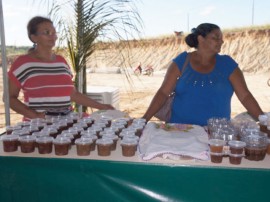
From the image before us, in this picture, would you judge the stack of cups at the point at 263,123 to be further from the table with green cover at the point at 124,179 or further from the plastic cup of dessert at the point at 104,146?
the plastic cup of dessert at the point at 104,146

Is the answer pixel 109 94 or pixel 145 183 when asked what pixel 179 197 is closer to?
pixel 145 183

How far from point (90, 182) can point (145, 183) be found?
0.26m

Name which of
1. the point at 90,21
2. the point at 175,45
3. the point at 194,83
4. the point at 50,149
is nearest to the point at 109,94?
the point at 90,21

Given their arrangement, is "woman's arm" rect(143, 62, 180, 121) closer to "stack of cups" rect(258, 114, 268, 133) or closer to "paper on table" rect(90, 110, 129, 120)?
A: "paper on table" rect(90, 110, 129, 120)

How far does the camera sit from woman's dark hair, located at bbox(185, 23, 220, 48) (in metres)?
2.30

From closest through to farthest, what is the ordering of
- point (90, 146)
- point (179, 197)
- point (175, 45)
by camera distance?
point (179, 197), point (90, 146), point (175, 45)

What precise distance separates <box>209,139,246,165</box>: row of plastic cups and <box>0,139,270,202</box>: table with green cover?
1.0 inches

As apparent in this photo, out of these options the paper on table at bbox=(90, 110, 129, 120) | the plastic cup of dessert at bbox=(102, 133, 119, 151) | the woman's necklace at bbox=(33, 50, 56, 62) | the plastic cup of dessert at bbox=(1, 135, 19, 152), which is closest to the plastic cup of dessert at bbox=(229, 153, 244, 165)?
the plastic cup of dessert at bbox=(102, 133, 119, 151)

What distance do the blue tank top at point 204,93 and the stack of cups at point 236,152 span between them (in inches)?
31.9

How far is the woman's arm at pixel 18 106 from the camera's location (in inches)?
87.0

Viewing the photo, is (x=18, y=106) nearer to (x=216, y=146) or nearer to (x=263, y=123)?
(x=216, y=146)

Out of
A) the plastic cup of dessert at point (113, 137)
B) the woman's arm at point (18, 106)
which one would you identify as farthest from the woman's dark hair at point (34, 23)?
the plastic cup of dessert at point (113, 137)

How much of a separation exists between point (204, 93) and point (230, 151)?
2.90ft

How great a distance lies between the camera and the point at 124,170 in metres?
1.50
